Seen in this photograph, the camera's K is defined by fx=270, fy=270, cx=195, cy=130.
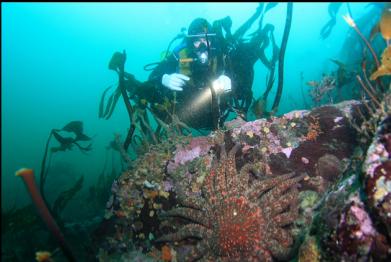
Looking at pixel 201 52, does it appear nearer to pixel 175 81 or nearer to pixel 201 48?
pixel 201 48

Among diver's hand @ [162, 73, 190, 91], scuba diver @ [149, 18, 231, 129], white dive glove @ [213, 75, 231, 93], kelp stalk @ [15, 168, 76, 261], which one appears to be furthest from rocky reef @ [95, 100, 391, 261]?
diver's hand @ [162, 73, 190, 91]

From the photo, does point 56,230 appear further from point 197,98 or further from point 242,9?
point 242,9

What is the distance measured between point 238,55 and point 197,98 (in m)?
1.64

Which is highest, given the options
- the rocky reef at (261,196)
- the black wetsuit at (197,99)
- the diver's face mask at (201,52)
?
the diver's face mask at (201,52)

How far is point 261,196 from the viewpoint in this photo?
2758mm

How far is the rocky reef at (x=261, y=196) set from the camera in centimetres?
183

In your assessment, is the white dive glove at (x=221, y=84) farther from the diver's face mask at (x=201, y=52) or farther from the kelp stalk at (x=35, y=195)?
the kelp stalk at (x=35, y=195)

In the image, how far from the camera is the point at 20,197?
18047mm

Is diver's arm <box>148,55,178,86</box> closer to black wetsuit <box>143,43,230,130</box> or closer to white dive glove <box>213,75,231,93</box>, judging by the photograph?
black wetsuit <box>143,43,230,130</box>

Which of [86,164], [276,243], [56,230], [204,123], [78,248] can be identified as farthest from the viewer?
[86,164]

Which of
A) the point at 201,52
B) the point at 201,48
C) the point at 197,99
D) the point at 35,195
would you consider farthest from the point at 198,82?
the point at 35,195

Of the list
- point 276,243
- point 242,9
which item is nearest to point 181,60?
point 276,243

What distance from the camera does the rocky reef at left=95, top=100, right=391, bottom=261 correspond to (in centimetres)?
183

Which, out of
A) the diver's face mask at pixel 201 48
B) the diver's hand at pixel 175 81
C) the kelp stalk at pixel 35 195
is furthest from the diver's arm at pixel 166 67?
the kelp stalk at pixel 35 195
